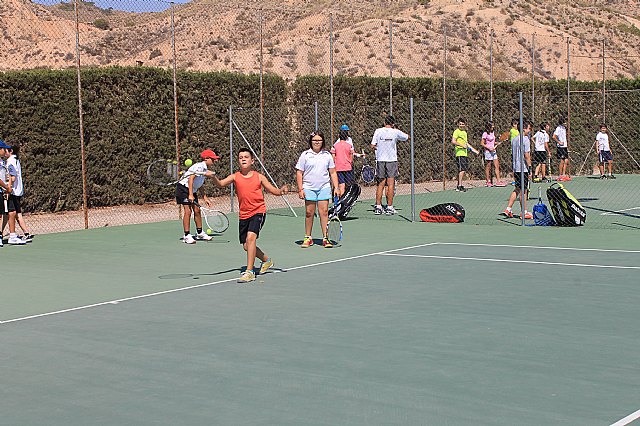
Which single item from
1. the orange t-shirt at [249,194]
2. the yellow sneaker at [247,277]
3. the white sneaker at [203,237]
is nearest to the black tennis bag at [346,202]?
the white sneaker at [203,237]

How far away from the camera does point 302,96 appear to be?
27828mm

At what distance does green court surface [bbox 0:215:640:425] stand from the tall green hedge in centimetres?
575

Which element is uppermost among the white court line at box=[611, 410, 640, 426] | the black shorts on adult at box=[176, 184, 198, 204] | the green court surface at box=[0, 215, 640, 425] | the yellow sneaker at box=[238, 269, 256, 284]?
the black shorts on adult at box=[176, 184, 198, 204]

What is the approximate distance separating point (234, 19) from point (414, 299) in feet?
172

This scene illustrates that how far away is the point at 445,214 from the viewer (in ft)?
62.0

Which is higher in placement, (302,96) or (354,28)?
(354,28)

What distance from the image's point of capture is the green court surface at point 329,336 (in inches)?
262

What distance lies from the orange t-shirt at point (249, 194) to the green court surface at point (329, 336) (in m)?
0.87

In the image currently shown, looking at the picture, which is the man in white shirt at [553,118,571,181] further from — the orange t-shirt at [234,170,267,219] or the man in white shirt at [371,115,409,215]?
the orange t-shirt at [234,170,267,219]

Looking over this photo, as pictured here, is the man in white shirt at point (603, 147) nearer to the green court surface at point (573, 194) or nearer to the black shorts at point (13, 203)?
the green court surface at point (573, 194)

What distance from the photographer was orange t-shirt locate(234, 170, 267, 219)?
12.2 meters

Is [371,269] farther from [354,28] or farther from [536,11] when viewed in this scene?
[536,11]

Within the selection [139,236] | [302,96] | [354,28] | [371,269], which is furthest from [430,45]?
[371,269]

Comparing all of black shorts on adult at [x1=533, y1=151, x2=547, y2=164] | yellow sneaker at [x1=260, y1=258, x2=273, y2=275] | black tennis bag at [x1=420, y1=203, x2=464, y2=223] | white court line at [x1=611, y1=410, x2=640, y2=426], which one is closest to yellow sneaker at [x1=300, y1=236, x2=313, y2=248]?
yellow sneaker at [x1=260, y1=258, x2=273, y2=275]
